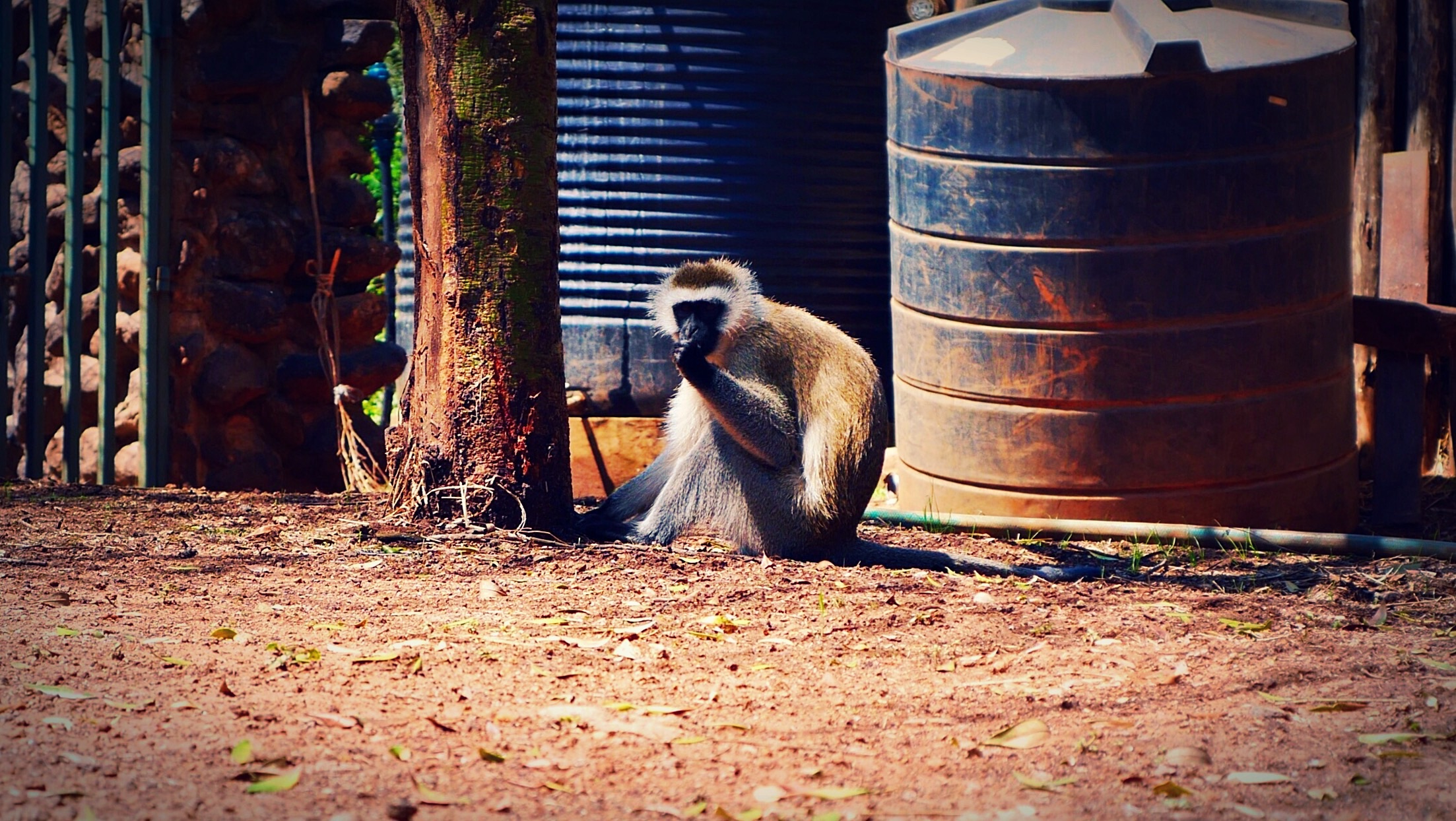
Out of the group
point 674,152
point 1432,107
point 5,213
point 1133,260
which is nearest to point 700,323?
point 1133,260

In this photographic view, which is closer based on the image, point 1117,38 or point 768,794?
point 768,794

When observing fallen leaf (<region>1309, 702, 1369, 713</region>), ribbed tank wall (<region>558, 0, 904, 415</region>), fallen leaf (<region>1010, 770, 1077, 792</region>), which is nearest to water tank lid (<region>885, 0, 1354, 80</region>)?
ribbed tank wall (<region>558, 0, 904, 415</region>)

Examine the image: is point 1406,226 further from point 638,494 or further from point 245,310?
point 245,310

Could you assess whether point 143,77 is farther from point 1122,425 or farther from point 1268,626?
point 1268,626

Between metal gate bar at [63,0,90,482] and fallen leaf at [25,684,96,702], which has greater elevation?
metal gate bar at [63,0,90,482]

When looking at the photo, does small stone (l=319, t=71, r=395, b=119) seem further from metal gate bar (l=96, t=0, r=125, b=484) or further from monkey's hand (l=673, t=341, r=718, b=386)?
monkey's hand (l=673, t=341, r=718, b=386)

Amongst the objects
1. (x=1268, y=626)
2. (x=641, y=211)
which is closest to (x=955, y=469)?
(x=1268, y=626)

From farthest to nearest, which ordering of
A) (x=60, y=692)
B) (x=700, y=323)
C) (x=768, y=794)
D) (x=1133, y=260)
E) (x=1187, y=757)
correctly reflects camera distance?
(x=1133, y=260) → (x=700, y=323) → (x=60, y=692) → (x=1187, y=757) → (x=768, y=794)

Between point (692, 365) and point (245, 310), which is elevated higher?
point (245, 310)

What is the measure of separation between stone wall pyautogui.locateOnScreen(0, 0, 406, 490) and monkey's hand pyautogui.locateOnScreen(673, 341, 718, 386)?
7.44 feet

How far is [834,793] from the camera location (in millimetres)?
2816

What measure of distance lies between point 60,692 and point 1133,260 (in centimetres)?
404

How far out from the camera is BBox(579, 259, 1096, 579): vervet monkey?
16.6 ft

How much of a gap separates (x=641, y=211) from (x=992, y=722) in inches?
182
